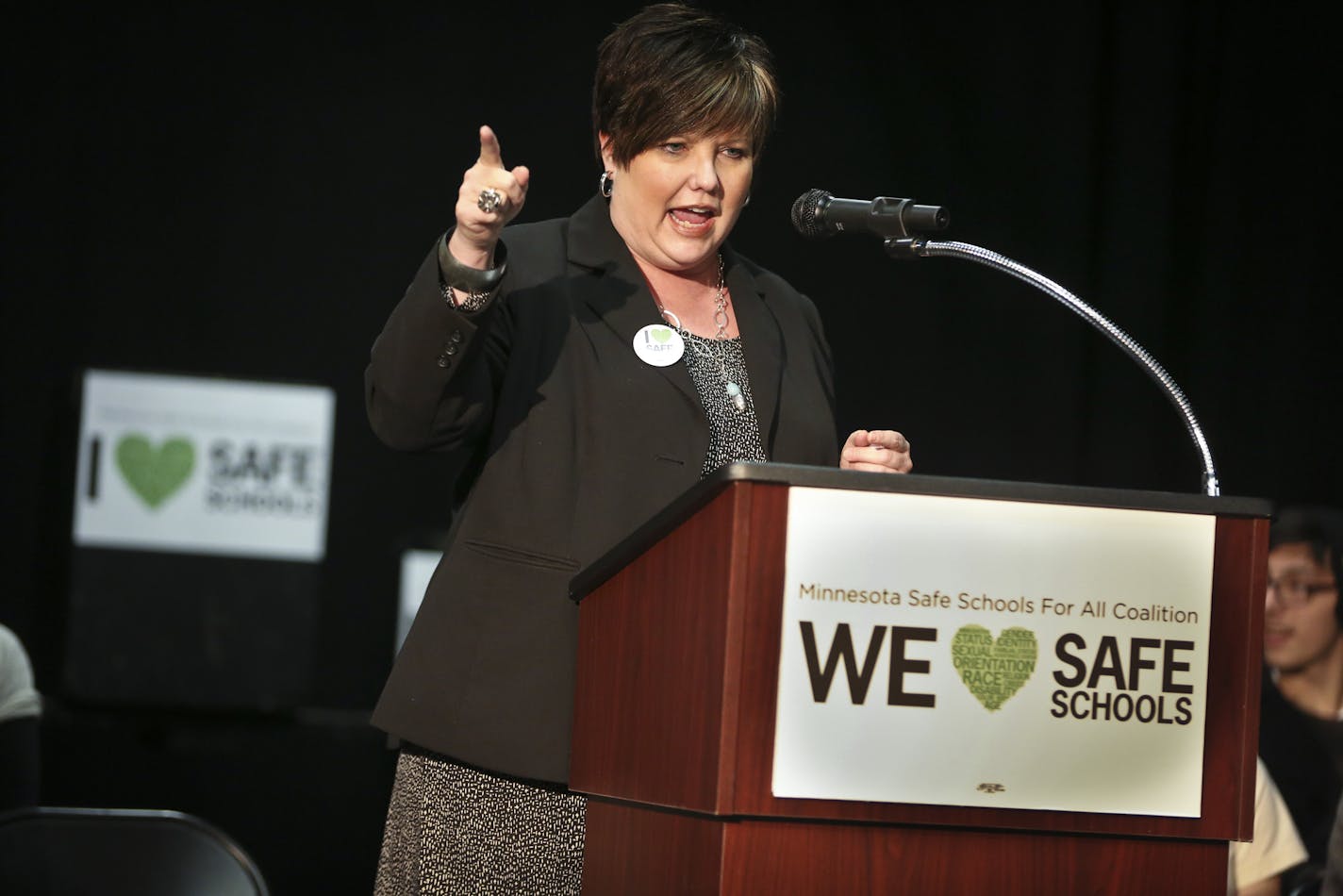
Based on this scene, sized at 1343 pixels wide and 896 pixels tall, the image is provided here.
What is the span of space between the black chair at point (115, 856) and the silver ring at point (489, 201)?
0.91 metres

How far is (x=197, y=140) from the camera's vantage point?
4418mm

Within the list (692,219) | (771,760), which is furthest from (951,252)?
(771,760)

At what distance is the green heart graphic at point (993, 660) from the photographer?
133 cm

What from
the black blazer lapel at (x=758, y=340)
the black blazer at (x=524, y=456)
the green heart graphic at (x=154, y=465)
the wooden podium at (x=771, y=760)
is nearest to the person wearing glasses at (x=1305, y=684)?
the black blazer lapel at (x=758, y=340)

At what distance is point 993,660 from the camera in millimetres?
1334

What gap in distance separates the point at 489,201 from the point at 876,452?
0.48 metres

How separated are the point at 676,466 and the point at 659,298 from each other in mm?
288

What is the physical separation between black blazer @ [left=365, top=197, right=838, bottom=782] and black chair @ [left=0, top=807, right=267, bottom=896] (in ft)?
1.42

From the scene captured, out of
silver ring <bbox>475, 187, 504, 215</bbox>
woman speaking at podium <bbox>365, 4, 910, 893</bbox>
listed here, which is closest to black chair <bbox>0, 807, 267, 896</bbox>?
woman speaking at podium <bbox>365, 4, 910, 893</bbox>

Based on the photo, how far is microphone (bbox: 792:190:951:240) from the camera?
1.71 m

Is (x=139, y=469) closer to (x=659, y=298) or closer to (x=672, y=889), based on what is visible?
(x=659, y=298)

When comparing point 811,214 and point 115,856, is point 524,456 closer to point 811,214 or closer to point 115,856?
point 811,214

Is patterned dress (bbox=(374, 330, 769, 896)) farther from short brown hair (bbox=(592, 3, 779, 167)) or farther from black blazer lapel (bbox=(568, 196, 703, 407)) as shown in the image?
short brown hair (bbox=(592, 3, 779, 167))

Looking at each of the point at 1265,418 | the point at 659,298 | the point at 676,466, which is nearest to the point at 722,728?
the point at 676,466
